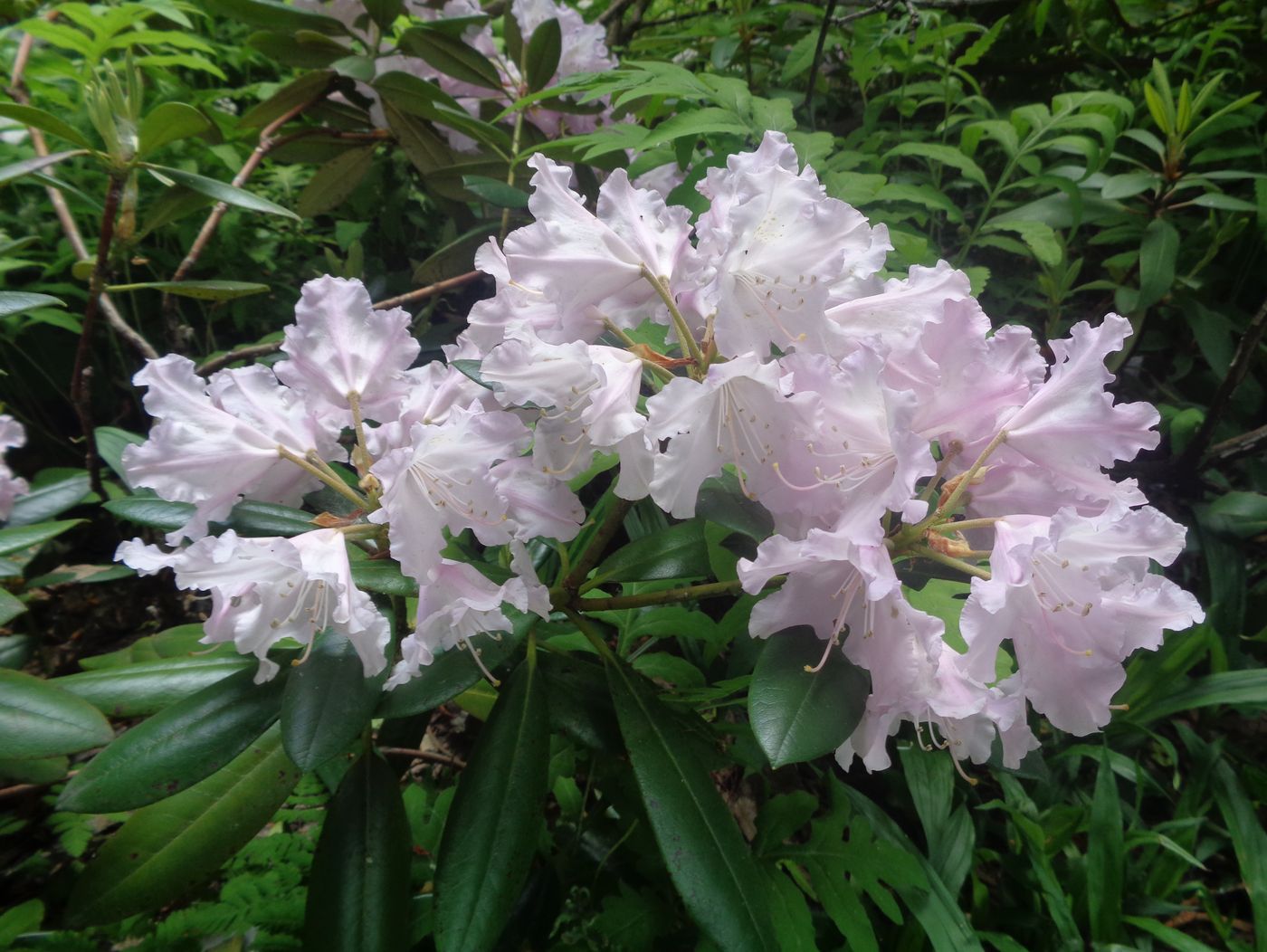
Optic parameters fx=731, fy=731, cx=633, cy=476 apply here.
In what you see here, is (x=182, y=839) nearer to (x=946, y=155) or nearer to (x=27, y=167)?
(x=27, y=167)

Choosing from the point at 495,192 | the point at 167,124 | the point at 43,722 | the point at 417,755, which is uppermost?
the point at 167,124

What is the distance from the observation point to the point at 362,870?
0.85m

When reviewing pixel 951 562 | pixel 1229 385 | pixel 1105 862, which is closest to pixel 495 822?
pixel 951 562

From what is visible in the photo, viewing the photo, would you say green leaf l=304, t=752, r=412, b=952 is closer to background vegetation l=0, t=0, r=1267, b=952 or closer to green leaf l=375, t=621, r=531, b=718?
background vegetation l=0, t=0, r=1267, b=952

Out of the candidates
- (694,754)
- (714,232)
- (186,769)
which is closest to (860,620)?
(694,754)

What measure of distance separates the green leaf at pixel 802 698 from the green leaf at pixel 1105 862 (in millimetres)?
1090

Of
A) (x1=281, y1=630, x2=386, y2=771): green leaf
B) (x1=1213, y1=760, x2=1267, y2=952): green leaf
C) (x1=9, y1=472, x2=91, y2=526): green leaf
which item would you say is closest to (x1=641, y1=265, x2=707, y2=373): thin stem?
(x1=281, y1=630, x2=386, y2=771): green leaf

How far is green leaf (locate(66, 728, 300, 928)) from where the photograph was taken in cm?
77

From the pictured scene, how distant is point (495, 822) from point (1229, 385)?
1.77 meters

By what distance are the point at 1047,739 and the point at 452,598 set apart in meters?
1.57

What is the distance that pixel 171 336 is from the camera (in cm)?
147

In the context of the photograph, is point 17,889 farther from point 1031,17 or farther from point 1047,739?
point 1031,17

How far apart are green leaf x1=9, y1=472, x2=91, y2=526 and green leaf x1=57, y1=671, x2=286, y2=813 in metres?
0.69

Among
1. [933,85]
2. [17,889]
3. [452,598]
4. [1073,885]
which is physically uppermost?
[933,85]
